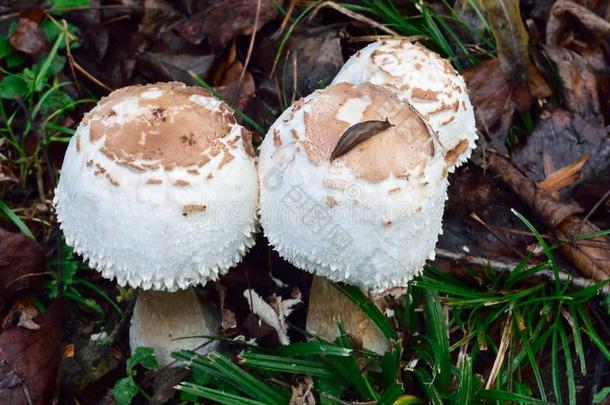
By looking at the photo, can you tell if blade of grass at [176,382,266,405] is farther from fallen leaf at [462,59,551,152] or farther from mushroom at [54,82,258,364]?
fallen leaf at [462,59,551,152]

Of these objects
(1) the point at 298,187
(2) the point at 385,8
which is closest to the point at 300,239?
(1) the point at 298,187

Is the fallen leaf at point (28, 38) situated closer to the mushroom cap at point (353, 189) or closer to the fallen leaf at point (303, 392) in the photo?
the mushroom cap at point (353, 189)

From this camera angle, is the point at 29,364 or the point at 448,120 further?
the point at 29,364

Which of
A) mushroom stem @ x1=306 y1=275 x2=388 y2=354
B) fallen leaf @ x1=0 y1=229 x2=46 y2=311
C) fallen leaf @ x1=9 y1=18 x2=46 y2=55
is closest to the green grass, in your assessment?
mushroom stem @ x1=306 y1=275 x2=388 y2=354

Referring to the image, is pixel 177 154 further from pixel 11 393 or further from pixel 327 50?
pixel 327 50

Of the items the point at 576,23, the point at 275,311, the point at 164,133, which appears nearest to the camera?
the point at 164,133

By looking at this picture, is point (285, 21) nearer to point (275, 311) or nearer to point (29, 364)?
point (275, 311)

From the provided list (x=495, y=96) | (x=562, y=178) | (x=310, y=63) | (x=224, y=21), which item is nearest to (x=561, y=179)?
(x=562, y=178)

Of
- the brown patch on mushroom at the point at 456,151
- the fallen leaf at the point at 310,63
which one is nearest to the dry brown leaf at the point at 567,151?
the brown patch on mushroom at the point at 456,151
